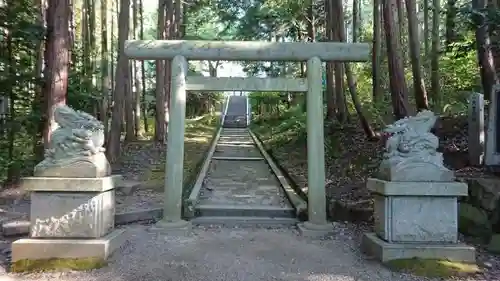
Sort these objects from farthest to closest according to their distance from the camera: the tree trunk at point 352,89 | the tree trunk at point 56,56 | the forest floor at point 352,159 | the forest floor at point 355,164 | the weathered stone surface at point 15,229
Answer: the tree trunk at point 352,89
the tree trunk at point 56,56
the forest floor at point 352,159
the forest floor at point 355,164
the weathered stone surface at point 15,229

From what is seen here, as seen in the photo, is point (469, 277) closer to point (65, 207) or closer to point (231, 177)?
point (65, 207)

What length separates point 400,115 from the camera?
914cm

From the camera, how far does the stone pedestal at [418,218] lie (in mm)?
4953

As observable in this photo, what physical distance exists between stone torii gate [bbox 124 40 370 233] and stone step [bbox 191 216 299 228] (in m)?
0.62

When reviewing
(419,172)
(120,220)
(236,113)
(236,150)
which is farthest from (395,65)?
(236,113)

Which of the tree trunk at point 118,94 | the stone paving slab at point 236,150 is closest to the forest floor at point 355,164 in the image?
the stone paving slab at point 236,150

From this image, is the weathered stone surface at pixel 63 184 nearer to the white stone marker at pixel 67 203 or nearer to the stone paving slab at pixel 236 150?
the white stone marker at pixel 67 203

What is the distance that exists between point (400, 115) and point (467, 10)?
3.52 meters

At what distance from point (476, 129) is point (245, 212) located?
4.20m

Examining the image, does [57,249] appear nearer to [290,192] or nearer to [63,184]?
[63,184]

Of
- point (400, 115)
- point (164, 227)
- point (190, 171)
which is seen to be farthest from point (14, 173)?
point (400, 115)

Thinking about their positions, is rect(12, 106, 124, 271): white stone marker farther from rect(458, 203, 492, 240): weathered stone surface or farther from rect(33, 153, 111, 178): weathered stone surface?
rect(458, 203, 492, 240): weathered stone surface

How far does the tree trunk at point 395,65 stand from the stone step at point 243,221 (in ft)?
11.4

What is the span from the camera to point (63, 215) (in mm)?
5000
